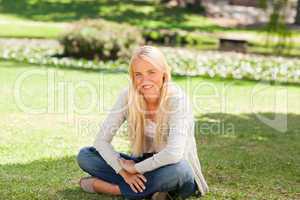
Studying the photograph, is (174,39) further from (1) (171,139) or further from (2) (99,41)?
(1) (171,139)

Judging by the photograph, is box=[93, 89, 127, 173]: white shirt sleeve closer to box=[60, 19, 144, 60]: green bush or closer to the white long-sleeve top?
the white long-sleeve top

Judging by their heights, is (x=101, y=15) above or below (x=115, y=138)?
above

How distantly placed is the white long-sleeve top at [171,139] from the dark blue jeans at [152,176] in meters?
0.06

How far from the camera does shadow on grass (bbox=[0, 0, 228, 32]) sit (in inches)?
961

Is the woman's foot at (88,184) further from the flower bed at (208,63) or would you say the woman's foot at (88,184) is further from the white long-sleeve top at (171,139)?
the flower bed at (208,63)

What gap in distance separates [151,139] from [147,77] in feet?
1.75

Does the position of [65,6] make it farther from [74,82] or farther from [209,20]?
[74,82]

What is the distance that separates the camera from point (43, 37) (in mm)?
18750

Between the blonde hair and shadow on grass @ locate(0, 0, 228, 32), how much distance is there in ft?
61.3

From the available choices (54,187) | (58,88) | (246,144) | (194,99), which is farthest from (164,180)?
(58,88)

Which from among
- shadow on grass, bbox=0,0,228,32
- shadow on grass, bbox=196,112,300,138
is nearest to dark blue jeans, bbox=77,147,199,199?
shadow on grass, bbox=196,112,300,138

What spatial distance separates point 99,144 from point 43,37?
46.8 ft

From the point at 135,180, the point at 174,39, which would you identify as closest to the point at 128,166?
the point at 135,180

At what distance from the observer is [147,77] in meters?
4.67
